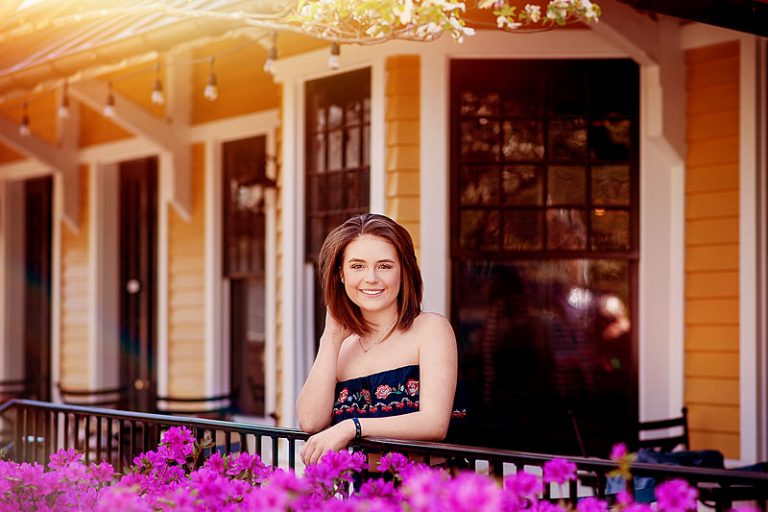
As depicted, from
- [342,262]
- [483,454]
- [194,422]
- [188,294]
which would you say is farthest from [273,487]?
[188,294]

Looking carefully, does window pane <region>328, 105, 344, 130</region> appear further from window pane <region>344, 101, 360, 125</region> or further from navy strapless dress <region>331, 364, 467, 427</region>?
navy strapless dress <region>331, 364, 467, 427</region>

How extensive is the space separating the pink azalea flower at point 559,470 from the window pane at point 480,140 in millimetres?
3700

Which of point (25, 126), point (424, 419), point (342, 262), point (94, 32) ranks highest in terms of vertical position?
point (94, 32)

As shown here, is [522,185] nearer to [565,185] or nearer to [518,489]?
[565,185]

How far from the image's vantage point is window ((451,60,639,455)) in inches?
228

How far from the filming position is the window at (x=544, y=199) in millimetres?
5781

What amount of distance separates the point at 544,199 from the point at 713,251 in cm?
101

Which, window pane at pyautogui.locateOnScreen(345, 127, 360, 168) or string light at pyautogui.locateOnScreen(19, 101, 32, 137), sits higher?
string light at pyautogui.locateOnScreen(19, 101, 32, 137)

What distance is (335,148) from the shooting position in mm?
6344

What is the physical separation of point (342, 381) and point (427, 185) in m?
3.00

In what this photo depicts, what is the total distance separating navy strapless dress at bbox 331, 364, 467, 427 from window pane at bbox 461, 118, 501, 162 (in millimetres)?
3160

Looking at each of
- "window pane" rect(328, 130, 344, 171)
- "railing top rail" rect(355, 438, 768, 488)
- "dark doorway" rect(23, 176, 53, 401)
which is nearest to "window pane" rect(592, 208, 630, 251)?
"window pane" rect(328, 130, 344, 171)

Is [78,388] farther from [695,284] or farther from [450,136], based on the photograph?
[695,284]

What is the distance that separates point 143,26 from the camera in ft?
18.2
